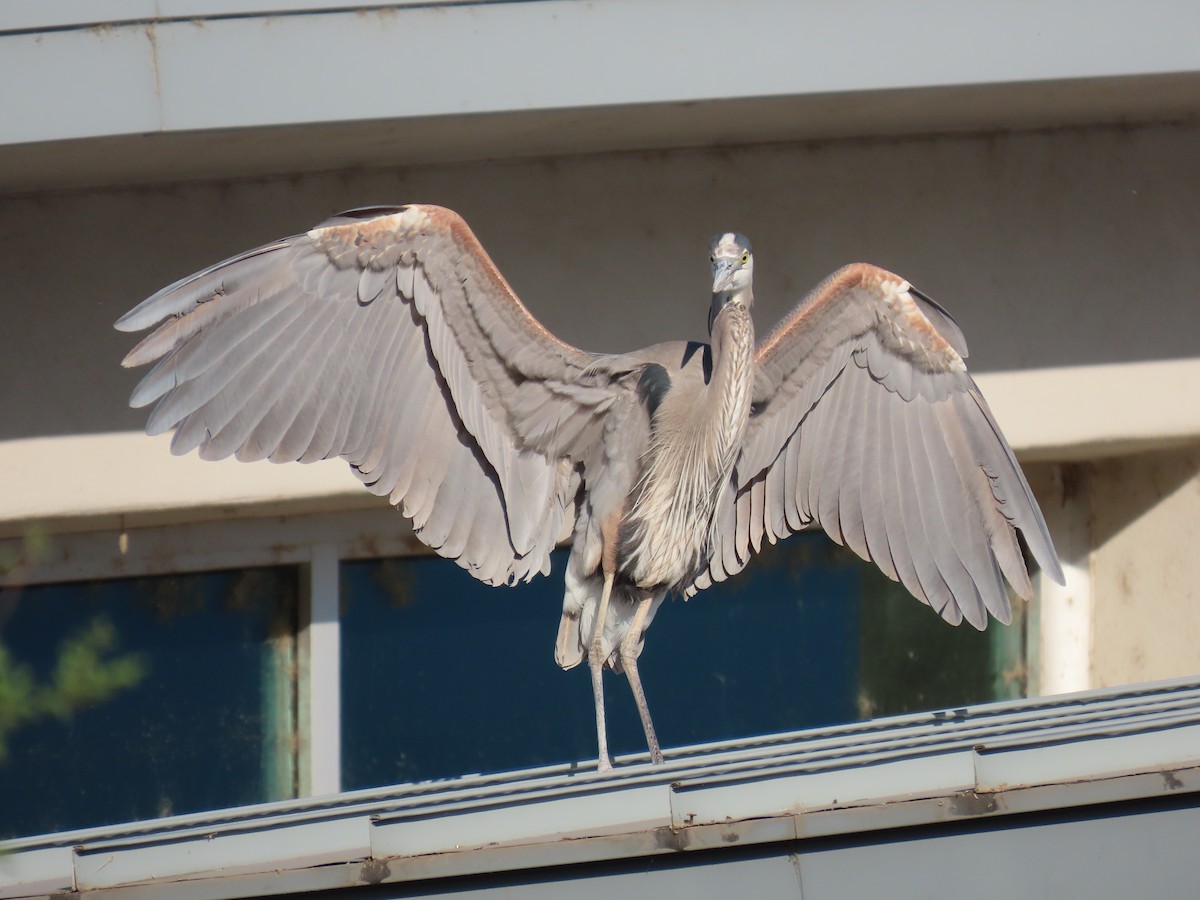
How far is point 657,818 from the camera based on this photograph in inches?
93.7

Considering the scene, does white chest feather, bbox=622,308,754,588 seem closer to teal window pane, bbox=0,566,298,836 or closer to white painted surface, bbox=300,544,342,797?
white painted surface, bbox=300,544,342,797

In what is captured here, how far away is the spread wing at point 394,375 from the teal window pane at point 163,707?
3.98ft

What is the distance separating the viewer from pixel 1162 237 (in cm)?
491

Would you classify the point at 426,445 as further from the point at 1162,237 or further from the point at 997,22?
the point at 1162,237

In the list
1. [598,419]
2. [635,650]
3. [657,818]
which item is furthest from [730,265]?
[657,818]

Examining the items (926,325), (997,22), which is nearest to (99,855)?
(926,325)

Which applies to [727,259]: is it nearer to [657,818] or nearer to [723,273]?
[723,273]

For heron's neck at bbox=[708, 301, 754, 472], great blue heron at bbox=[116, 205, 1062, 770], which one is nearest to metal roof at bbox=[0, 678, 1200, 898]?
great blue heron at bbox=[116, 205, 1062, 770]

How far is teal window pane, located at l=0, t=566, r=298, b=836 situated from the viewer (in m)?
4.71

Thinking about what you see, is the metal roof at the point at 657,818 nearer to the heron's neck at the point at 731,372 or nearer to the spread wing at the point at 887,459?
the heron's neck at the point at 731,372

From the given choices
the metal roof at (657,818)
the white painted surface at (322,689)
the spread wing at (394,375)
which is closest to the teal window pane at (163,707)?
the white painted surface at (322,689)

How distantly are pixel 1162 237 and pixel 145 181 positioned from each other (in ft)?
9.97

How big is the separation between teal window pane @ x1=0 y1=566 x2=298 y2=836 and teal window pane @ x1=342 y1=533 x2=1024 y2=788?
24 centimetres

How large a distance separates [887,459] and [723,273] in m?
0.76
